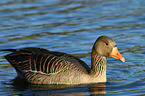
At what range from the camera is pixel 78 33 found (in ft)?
54.9

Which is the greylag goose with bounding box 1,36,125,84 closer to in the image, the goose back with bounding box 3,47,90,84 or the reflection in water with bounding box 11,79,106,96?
the goose back with bounding box 3,47,90,84

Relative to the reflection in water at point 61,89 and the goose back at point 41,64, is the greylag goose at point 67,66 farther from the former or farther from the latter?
the reflection in water at point 61,89

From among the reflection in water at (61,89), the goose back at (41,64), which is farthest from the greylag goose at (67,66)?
the reflection in water at (61,89)

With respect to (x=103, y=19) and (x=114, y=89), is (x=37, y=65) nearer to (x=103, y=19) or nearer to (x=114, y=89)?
(x=114, y=89)

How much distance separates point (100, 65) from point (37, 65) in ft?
6.69

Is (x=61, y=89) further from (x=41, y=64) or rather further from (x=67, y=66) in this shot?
(x=41, y=64)

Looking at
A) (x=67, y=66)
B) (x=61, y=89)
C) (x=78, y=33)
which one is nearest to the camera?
(x=61, y=89)

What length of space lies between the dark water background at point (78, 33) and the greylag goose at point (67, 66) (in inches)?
10.8

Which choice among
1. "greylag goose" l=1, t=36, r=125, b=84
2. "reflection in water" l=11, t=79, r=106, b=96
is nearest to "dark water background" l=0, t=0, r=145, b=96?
"reflection in water" l=11, t=79, r=106, b=96

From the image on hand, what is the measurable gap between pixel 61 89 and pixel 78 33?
5.78 m

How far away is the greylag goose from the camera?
11547 mm

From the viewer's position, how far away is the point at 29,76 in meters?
12.0

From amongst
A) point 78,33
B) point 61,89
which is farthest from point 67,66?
point 78,33

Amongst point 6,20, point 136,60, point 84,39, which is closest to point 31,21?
point 6,20
